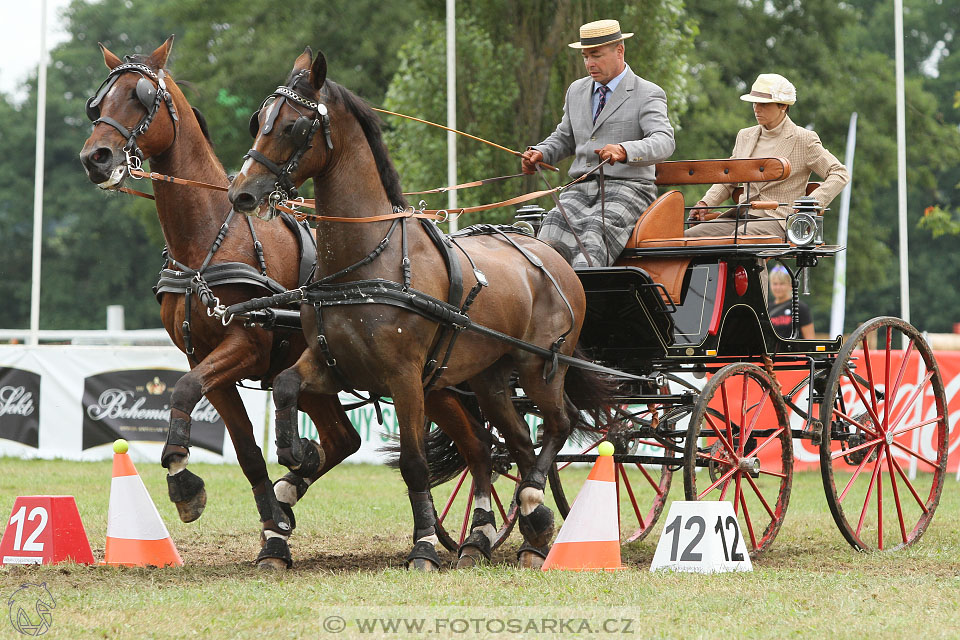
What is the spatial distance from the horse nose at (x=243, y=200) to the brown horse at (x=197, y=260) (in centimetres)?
78

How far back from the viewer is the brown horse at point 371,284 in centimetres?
545

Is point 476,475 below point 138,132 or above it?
below

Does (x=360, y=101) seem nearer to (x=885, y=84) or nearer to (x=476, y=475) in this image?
(x=476, y=475)

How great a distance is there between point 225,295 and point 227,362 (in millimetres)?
347

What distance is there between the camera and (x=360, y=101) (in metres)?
5.82

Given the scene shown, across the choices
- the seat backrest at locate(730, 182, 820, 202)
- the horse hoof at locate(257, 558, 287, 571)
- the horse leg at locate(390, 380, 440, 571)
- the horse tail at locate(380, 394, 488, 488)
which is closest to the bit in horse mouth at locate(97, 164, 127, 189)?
the horse leg at locate(390, 380, 440, 571)

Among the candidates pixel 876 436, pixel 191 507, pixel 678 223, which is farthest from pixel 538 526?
pixel 876 436

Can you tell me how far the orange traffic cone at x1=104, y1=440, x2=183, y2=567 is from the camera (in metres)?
6.09

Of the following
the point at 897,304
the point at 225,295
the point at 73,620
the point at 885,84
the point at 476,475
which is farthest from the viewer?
the point at 897,304

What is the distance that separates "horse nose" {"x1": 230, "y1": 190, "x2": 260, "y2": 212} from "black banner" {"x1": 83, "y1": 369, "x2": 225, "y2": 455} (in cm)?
832

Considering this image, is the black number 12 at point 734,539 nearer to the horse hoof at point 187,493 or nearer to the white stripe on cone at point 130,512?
the horse hoof at point 187,493

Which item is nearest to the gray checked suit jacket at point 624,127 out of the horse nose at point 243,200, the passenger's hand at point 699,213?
the passenger's hand at point 699,213

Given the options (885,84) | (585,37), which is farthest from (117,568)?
(885,84)

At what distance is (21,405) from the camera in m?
13.9
